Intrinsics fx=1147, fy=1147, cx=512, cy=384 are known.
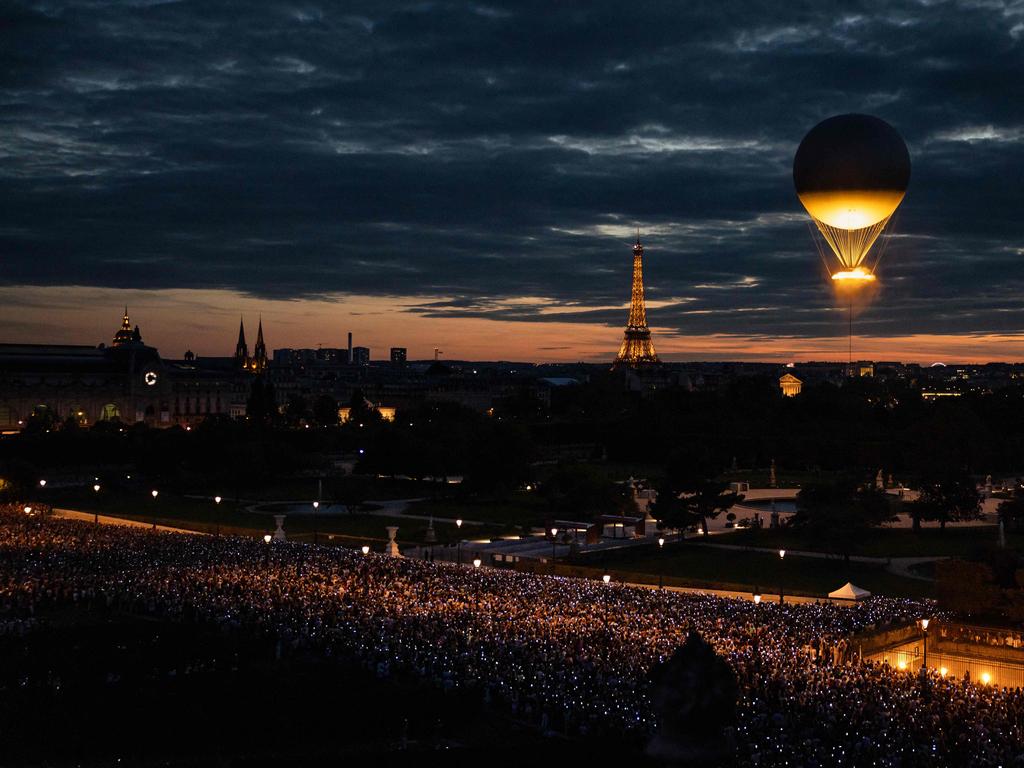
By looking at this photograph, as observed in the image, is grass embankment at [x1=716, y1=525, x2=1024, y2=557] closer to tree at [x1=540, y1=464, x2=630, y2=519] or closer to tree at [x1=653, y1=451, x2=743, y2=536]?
tree at [x1=653, y1=451, x2=743, y2=536]

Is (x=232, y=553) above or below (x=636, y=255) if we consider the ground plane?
below

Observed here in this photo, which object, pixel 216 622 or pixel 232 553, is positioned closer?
pixel 216 622

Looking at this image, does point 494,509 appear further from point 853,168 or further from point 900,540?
point 853,168

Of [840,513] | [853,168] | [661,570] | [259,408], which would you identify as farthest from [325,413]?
[853,168]

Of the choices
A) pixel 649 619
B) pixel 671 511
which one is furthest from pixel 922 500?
pixel 649 619

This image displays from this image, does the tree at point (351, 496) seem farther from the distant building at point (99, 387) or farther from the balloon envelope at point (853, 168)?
the distant building at point (99, 387)

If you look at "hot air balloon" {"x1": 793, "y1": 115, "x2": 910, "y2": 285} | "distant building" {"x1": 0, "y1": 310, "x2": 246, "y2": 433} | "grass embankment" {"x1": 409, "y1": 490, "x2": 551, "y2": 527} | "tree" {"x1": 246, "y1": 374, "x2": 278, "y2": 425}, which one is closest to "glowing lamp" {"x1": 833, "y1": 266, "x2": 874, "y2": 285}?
"hot air balloon" {"x1": 793, "y1": 115, "x2": 910, "y2": 285}

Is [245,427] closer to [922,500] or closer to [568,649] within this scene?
[922,500]
